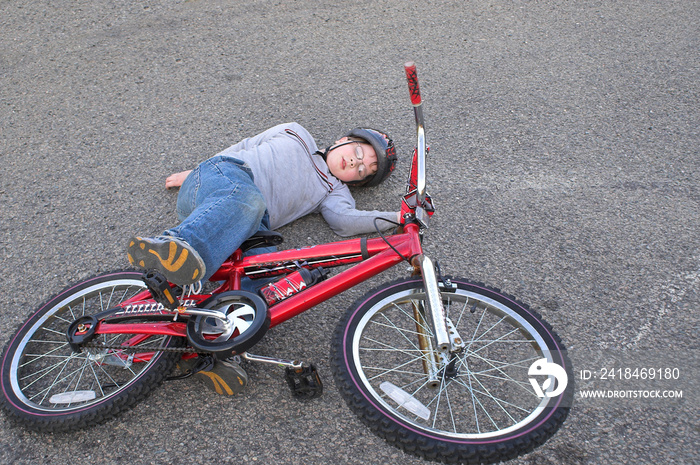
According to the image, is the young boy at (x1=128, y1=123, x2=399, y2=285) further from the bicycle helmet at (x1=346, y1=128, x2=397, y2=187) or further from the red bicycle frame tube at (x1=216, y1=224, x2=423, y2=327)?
the red bicycle frame tube at (x1=216, y1=224, x2=423, y2=327)

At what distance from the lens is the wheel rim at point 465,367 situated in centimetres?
176

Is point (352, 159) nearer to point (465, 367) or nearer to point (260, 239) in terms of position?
point (260, 239)

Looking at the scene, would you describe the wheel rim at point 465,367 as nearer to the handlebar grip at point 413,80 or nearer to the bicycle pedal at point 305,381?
the bicycle pedal at point 305,381

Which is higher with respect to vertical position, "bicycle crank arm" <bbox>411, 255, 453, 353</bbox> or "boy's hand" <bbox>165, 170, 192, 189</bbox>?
"boy's hand" <bbox>165, 170, 192, 189</bbox>

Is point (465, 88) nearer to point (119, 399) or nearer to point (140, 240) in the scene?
point (140, 240)

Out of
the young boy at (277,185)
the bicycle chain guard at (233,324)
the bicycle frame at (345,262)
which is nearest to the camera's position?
the bicycle chain guard at (233,324)

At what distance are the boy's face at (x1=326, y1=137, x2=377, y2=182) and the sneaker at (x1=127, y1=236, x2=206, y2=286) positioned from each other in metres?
1.23

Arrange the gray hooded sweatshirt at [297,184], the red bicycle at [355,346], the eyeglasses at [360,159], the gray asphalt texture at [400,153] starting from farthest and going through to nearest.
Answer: the eyeglasses at [360,159], the gray hooded sweatshirt at [297,184], the gray asphalt texture at [400,153], the red bicycle at [355,346]

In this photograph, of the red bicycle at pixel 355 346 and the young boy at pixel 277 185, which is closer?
the red bicycle at pixel 355 346

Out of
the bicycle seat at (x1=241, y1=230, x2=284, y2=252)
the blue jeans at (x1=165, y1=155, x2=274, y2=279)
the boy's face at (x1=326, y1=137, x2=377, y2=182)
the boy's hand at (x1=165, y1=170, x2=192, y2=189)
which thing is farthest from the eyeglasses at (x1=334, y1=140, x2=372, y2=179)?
the boy's hand at (x1=165, y1=170, x2=192, y2=189)

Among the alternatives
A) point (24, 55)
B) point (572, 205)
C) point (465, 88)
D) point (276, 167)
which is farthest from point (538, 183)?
point (24, 55)

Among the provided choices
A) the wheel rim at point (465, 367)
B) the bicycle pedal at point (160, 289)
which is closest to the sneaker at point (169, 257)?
the bicycle pedal at point (160, 289)

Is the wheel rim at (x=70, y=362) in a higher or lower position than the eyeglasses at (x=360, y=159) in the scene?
lower

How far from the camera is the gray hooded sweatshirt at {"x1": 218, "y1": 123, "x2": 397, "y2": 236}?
271 centimetres
